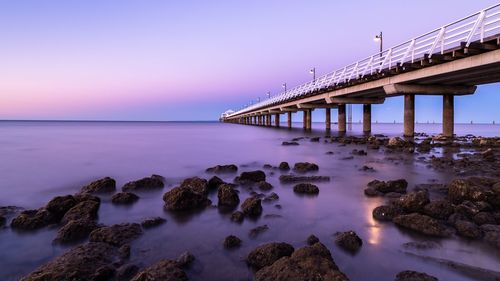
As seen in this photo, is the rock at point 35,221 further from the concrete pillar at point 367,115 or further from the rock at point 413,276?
the concrete pillar at point 367,115

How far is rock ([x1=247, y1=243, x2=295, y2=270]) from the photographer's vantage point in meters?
3.86

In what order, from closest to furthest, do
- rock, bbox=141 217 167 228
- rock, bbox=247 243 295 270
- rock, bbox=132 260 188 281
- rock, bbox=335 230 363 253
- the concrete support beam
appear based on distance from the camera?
rock, bbox=132 260 188 281, rock, bbox=247 243 295 270, rock, bbox=335 230 363 253, rock, bbox=141 217 167 228, the concrete support beam

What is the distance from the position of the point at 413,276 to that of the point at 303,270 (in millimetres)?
1369

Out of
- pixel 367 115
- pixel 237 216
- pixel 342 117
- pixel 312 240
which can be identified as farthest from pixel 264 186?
pixel 342 117

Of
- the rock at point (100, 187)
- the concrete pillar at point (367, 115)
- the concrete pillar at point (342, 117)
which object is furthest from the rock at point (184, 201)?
the concrete pillar at point (342, 117)

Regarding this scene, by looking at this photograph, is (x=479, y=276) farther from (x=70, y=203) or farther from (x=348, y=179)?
(x=70, y=203)

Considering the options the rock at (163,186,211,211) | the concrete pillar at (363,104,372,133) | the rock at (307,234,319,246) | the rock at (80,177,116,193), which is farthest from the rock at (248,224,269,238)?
the concrete pillar at (363,104,372,133)

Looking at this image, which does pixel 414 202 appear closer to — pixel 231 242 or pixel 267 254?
pixel 267 254

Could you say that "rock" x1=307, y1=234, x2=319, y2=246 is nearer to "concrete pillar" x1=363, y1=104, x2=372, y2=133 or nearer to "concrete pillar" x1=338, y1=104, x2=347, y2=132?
"concrete pillar" x1=363, y1=104, x2=372, y2=133

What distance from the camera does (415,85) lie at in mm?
20750

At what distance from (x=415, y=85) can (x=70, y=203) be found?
826 inches

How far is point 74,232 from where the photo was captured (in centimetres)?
486

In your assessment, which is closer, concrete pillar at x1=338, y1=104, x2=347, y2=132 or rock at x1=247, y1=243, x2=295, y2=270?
rock at x1=247, y1=243, x2=295, y2=270

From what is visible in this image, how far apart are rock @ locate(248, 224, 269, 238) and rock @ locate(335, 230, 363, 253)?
1170mm
